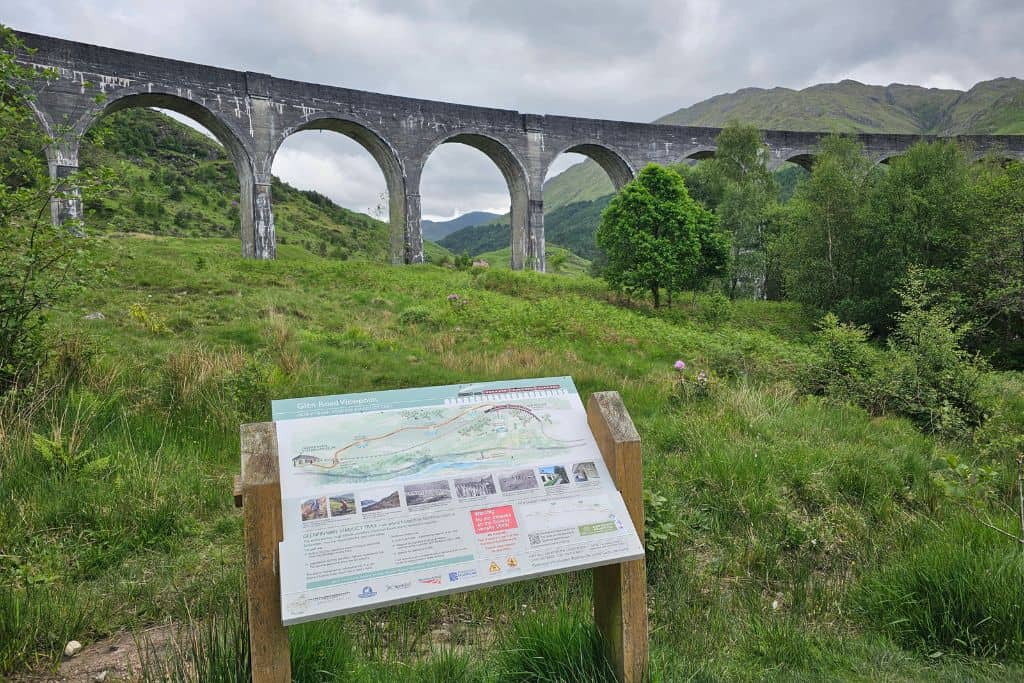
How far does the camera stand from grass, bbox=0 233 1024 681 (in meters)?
2.56

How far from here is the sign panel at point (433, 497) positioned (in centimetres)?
184

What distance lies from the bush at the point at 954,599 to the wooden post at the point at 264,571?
8.68 feet

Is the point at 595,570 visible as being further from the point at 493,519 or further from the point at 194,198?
the point at 194,198

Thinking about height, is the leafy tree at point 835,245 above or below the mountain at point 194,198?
below

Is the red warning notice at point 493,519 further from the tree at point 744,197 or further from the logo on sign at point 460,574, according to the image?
the tree at point 744,197

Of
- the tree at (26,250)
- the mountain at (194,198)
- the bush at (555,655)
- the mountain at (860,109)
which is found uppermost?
the mountain at (860,109)

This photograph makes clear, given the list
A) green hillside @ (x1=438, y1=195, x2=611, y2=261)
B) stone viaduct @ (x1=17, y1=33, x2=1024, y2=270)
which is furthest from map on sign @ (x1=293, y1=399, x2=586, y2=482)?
green hillside @ (x1=438, y1=195, x2=611, y2=261)

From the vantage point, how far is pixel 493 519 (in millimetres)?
2061

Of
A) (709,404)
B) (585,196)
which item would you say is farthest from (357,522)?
(585,196)

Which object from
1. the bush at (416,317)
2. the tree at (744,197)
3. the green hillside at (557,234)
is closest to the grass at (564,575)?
the bush at (416,317)

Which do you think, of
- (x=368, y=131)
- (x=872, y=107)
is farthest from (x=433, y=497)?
(x=872, y=107)

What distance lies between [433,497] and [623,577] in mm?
736

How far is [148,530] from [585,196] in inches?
6497

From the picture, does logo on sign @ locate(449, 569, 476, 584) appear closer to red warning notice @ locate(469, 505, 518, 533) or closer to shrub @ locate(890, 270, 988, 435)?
red warning notice @ locate(469, 505, 518, 533)
